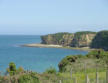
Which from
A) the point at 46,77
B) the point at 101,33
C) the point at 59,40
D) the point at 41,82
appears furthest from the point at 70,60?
the point at 59,40

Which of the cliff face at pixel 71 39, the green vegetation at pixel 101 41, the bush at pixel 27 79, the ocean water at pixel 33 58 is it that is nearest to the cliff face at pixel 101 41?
the green vegetation at pixel 101 41

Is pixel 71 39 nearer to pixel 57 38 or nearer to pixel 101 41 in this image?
pixel 57 38

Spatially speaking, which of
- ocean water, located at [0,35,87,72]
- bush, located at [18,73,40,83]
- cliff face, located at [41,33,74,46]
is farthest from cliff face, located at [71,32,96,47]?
bush, located at [18,73,40,83]

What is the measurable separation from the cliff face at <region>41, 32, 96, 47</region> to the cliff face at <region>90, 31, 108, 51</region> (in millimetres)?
6322

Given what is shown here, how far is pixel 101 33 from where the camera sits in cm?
10088

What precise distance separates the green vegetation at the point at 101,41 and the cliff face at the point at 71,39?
6.31 m

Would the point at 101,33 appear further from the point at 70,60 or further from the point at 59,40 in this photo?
the point at 70,60

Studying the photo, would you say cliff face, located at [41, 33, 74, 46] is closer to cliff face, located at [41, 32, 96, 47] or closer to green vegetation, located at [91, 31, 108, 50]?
cliff face, located at [41, 32, 96, 47]

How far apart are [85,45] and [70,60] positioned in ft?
292

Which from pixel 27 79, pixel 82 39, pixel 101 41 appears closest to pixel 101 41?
pixel 101 41

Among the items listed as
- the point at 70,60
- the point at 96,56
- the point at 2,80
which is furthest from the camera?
the point at 96,56

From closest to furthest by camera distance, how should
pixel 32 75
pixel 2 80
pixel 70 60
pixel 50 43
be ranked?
pixel 2 80 < pixel 32 75 < pixel 70 60 < pixel 50 43

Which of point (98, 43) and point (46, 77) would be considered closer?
point (46, 77)

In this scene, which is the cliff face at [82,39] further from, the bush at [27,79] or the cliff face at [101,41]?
the bush at [27,79]
